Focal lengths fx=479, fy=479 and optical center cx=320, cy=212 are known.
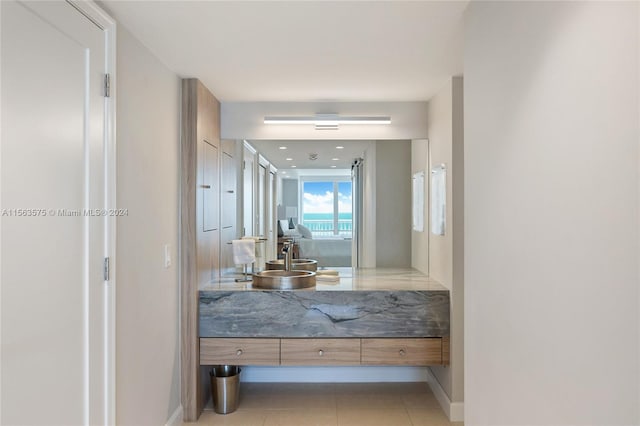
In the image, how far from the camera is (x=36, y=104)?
5.16 ft

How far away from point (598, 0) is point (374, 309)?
8.23 feet

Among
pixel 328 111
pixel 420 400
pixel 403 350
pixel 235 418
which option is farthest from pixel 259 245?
pixel 420 400

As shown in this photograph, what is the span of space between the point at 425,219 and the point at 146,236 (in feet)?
7.16

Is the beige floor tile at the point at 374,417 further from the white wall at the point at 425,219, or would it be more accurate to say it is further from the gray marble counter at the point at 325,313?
the white wall at the point at 425,219

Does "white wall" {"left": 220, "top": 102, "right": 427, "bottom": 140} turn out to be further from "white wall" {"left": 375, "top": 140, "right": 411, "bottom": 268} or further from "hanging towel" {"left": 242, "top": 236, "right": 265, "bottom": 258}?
"hanging towel" {"left": 242, "top": 236, "right": 265, "bottom": 258}

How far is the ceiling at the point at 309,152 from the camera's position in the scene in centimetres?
391

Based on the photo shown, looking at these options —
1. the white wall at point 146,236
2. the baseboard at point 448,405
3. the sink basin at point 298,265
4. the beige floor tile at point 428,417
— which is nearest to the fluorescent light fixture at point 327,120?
the white wall at point 146,236

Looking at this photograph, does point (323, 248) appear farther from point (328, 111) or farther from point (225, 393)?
point (225, 393)

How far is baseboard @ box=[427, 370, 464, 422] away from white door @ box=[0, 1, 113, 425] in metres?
2.18

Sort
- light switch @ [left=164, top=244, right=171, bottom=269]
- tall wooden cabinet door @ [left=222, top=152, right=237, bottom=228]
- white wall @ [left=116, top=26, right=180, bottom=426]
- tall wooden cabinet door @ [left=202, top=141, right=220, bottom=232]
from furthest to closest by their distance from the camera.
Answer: tall wooden cabinet door @ [left=222, top=152, right=237, bottom=228]
tall wooden cabinet door @ [left=202, top=141, right=220, bottom=232]
light switch @ [left=164, top=244, right=171, bottom=269]
white wall @ [left=116, top=26, right=180, bottom=426]

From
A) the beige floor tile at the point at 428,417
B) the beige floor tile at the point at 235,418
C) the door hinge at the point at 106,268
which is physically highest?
the door hinge at the point at 106,268

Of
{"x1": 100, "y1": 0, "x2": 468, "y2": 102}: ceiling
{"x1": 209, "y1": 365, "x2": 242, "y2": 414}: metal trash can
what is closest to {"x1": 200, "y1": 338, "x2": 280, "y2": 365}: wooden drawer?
{"x1": 209, "y1": 365, "x2": 242, "y2": 414}: metal trash can

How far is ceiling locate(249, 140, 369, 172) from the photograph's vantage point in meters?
3.91

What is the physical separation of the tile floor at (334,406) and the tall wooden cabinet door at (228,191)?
1.37 m
